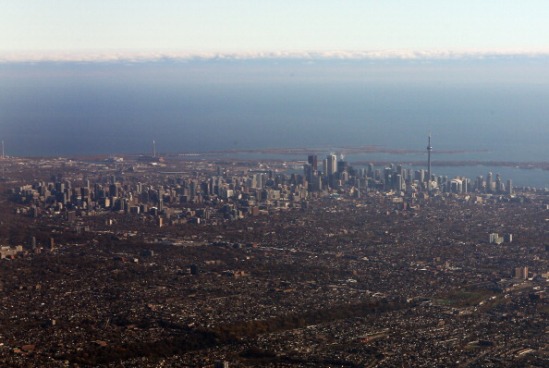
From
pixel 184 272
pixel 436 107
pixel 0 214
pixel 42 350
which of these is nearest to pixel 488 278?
pixel 184 272

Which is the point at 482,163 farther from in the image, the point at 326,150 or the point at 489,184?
the point at 489,184

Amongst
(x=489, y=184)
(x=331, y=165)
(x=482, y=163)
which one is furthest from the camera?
(x=482, y=163)

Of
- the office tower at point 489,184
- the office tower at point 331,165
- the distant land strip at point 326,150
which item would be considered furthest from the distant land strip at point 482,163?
the office tower at point 489,184

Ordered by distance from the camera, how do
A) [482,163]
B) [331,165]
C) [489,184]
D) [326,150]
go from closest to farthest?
[489,184] < [331,165] < [482,163] < [326,150]

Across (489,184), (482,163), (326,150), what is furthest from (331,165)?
(326,150)

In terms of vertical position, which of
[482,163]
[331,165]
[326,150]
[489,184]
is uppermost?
[331,165]

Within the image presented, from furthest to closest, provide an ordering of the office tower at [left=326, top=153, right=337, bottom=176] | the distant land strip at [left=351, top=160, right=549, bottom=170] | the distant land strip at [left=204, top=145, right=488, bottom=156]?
the distant land strip at [left=204, top=145, right=488, bottom=156], the distant land strip at [left=351, top=160, right=549, bottom=170], the office tower at [left=326, top=153, right=337, bottom=176]

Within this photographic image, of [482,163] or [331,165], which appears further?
[482,163]

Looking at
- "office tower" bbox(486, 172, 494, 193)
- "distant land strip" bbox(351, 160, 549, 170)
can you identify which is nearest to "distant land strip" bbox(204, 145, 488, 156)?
"distant land strip" bbox(351, 160, 549, 170)

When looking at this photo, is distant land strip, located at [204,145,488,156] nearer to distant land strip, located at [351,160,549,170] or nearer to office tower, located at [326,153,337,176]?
distant land strip, located at [351,160,549,170]

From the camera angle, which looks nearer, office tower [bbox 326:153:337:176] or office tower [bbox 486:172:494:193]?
office tower [bbox 486:172:494:193]

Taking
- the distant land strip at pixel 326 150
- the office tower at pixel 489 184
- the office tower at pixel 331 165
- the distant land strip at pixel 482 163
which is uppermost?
the office tower at pixel 331 165

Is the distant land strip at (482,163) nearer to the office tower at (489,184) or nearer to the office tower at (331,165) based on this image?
the office tower at (331,165)
